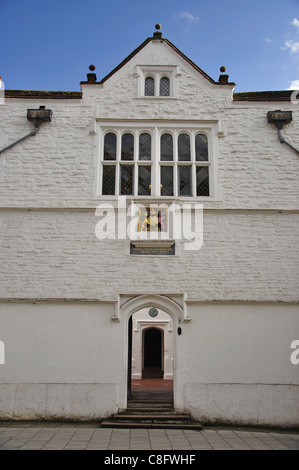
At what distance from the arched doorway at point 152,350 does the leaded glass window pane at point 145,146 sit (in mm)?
10511

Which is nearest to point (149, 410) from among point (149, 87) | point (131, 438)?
point (131, 438)

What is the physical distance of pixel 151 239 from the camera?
30.5 feet

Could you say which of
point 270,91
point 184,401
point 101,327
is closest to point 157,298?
point 101,327

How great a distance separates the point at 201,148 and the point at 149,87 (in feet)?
8.47

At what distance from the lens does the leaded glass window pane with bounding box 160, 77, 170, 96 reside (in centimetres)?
1077

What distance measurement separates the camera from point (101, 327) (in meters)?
8.89

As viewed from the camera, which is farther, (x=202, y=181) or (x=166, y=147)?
(x=166, y=147)

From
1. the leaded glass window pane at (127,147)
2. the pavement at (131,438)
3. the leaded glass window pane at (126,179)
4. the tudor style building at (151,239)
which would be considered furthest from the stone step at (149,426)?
the leaded glass window pane at (127,147)

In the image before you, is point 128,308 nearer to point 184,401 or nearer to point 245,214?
point 184,401

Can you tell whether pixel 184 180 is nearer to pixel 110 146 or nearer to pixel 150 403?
pixel 110 146

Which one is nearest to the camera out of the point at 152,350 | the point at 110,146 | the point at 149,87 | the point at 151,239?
the point at 151,239

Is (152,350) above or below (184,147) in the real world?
below

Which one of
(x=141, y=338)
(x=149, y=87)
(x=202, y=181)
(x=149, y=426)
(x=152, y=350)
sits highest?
(x=149, y=87)

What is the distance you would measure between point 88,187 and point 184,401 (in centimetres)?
619
